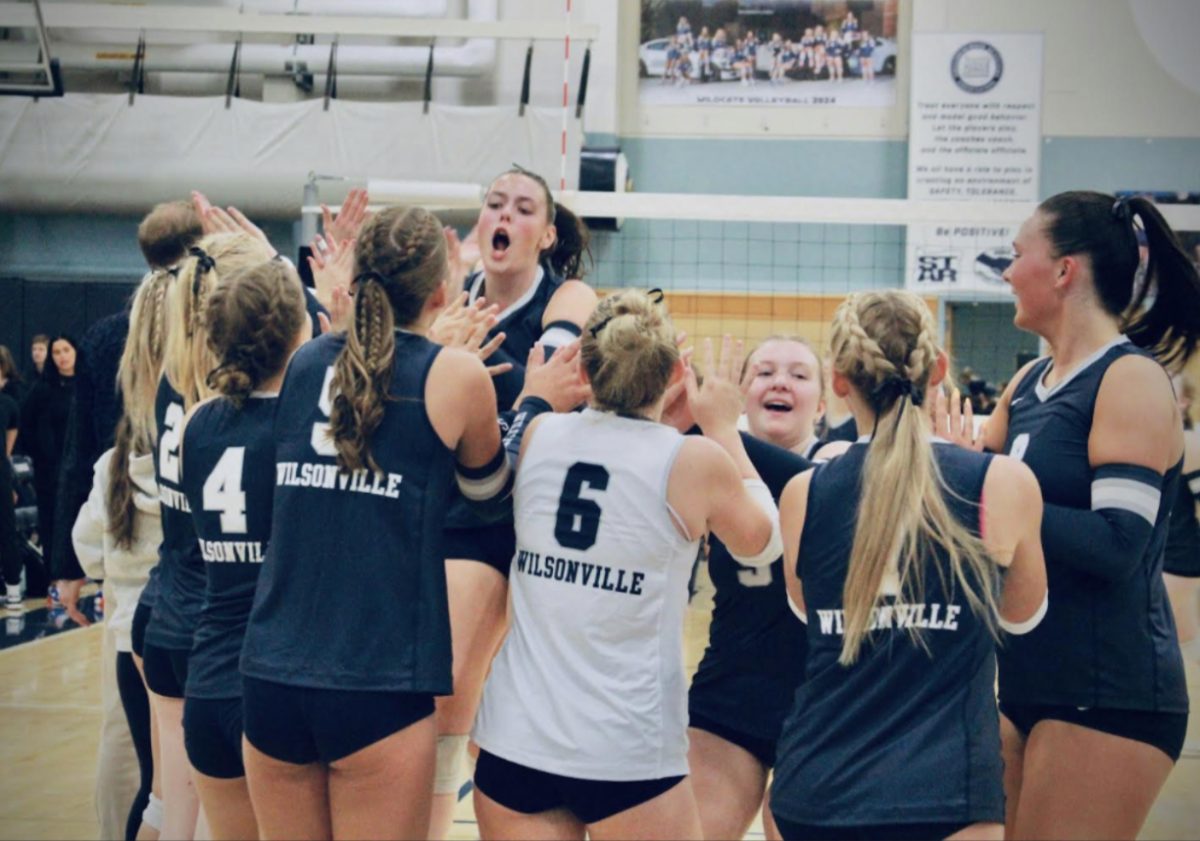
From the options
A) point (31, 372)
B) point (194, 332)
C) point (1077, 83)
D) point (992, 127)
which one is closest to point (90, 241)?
point (31, 372)

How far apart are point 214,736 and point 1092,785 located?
1.98m

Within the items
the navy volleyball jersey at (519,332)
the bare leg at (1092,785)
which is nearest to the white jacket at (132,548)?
the navy volleyball jersey at (519,332)

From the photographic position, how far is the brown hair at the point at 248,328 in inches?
120

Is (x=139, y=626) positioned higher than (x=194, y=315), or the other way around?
(x=194, y=315)

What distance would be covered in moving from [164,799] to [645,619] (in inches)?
64.3

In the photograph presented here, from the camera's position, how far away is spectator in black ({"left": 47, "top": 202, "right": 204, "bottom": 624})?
398 centimetres

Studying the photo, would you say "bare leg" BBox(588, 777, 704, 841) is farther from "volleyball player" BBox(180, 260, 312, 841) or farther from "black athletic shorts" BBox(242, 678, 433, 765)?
"volleyball player" BBox(180, 260, 312, 841)

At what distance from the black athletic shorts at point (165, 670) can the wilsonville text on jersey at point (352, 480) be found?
894 millimetres

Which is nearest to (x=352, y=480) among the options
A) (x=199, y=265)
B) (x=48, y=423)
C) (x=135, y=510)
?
(x=199, y=265)

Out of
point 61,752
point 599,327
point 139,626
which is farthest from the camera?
point 61,752

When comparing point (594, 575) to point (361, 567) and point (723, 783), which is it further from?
point (723, 783)

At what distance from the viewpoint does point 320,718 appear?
268cm

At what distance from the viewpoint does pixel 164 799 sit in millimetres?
3562

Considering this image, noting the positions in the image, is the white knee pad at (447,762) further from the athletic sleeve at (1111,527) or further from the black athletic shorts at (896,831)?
the athletic sleeve at (1111,527)
